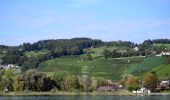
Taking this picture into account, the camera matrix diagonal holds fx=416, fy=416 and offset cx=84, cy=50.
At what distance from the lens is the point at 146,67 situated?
150 meters

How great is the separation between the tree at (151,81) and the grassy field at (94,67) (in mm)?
22604

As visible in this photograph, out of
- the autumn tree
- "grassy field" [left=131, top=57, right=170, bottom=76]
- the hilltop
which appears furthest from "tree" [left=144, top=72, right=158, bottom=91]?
"grassy field" [left=131, top=57, right=170, bottom=76]

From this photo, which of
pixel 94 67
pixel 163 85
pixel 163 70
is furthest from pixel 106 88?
pixel 94 67

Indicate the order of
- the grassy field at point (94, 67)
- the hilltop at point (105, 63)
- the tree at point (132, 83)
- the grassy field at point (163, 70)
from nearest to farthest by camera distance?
the tree at point (132, 83) < the grassy field at point (163, 70) < the hilltop at point (105, 63) < the grassy field at point (94, 67)

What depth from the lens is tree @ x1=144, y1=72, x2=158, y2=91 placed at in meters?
121

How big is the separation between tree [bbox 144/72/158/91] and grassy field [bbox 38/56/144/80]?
890 inches

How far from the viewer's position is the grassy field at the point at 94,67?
5941 inches

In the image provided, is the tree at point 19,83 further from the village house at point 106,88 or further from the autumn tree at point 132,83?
the autumn tree at point 132,83

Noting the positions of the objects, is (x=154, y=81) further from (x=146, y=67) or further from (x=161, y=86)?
(x=146, y=67)

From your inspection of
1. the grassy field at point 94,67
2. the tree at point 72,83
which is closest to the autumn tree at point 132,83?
the tree at point 72,83

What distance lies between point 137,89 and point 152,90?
4.59 m

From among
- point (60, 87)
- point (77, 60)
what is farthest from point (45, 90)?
point (77, 60)

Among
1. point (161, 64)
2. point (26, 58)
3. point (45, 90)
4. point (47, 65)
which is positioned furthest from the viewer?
point (26, 58)

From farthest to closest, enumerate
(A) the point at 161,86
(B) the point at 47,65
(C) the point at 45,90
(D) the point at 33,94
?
(B) the point at 47,65 → (A) the point at 161,86 → (C) the point at 45,90 → (D) the point at 33,94
